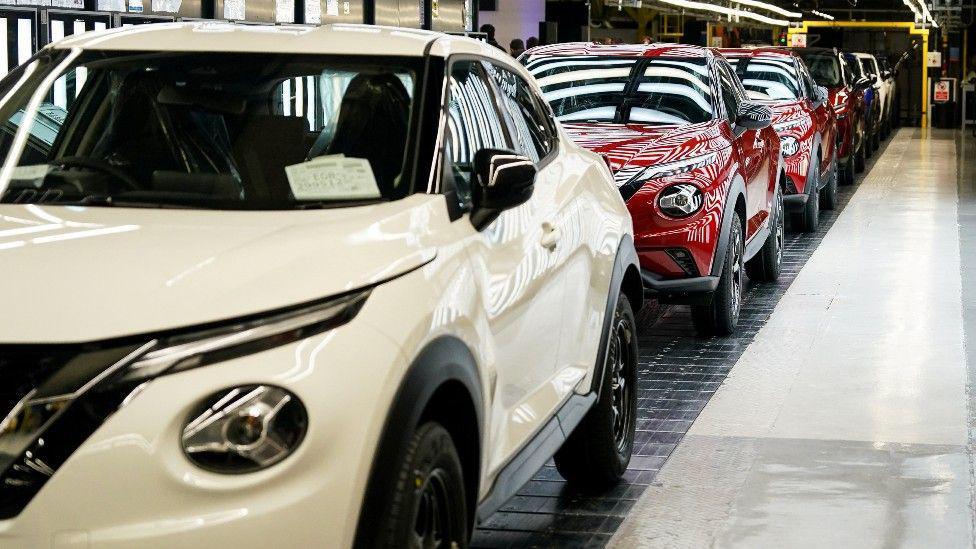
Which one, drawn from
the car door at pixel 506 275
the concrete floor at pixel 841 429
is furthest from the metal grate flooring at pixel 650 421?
the car door at pixel 506 275

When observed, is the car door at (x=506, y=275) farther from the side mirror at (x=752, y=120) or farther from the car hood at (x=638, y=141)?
the side mirror at (x=752, y=120)

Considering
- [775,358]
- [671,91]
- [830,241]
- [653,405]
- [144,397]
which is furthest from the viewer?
[830,241]

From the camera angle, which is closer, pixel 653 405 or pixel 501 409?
pixel 501 409

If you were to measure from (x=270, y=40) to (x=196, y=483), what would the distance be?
1.90 metres

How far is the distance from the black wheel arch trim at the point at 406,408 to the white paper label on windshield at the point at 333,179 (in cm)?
56

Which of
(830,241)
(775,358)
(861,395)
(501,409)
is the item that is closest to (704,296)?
(775,358)

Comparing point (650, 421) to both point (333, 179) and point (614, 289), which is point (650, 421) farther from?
point (333, 179)

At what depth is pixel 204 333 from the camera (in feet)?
10.0

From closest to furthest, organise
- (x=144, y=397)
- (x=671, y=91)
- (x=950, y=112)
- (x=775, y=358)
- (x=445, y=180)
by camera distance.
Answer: (x=144, y=397) < (x=445, y=180) < (x=775, y=358) < (x=671, y=91) < (x=950, y=112)

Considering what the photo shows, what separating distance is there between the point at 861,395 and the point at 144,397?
5.50 m

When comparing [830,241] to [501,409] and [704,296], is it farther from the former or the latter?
[501,409]

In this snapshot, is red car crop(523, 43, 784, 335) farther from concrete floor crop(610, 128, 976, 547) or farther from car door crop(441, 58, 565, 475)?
car door crop(441, 58, 565, 475)

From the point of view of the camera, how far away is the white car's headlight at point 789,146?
14086mm

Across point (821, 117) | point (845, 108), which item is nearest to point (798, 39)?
point (845, 108)
